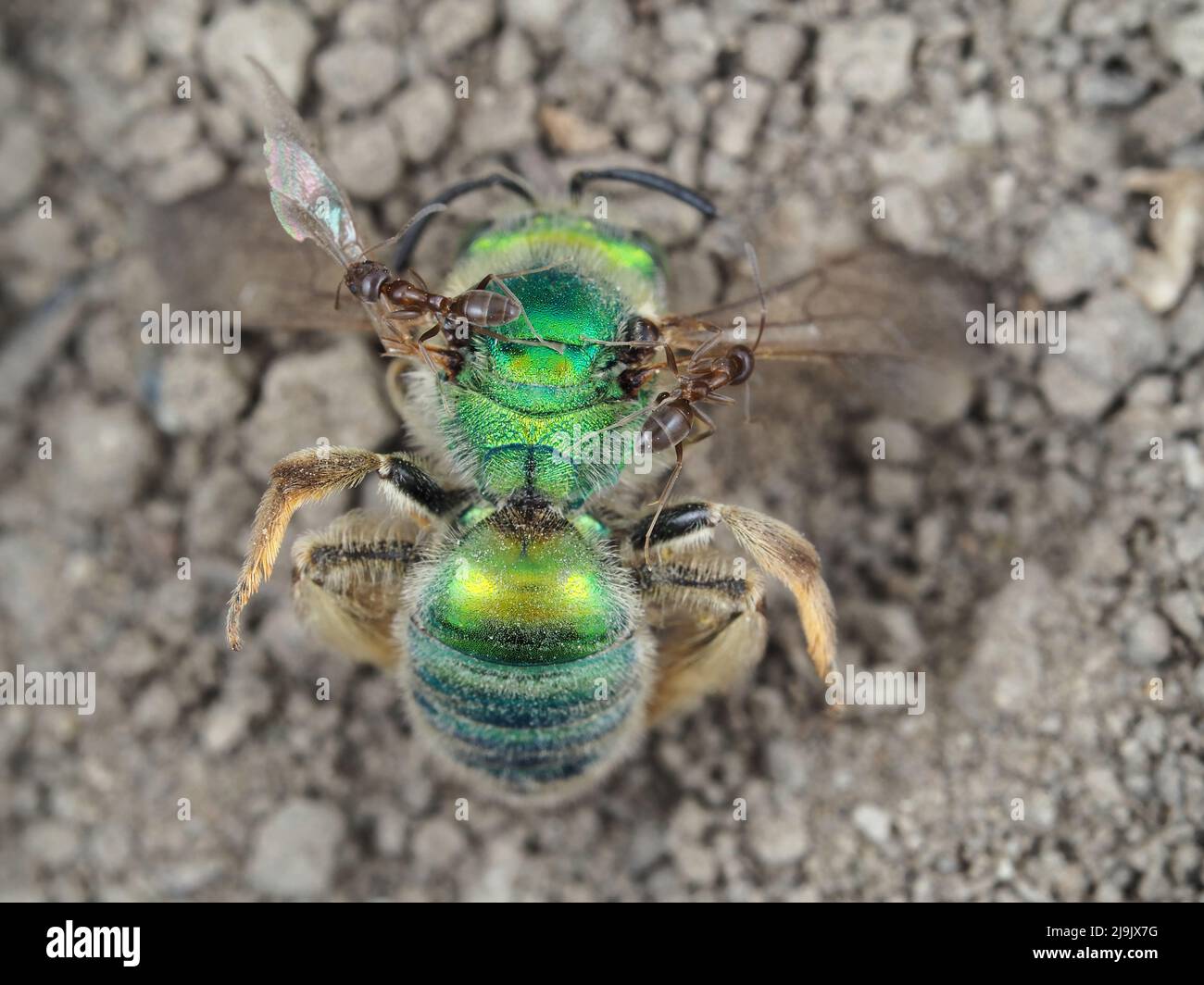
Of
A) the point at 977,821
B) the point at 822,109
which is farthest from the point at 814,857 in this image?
the point at 822,109

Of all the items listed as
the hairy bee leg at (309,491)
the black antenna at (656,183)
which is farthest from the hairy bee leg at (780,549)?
the black antenna at (656,183)

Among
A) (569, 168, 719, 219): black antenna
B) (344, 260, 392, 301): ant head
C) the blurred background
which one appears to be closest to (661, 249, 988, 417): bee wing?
the blurred background

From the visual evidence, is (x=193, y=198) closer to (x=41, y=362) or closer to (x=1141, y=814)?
(x=41, y=362)

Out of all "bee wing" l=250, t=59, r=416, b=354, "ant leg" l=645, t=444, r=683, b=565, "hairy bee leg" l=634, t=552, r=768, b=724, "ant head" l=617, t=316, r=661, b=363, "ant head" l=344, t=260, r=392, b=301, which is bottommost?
"hairy bee leg" l=634, t=552, r=768, b=724

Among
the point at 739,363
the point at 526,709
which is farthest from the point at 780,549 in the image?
the point at 526,709

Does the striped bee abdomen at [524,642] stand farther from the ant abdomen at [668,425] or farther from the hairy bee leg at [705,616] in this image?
the ant abdomen at [668,425]

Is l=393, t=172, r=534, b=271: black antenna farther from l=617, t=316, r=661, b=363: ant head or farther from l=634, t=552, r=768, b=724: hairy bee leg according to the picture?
l=634, t=552, r=768, b=724: hairy bee leg
